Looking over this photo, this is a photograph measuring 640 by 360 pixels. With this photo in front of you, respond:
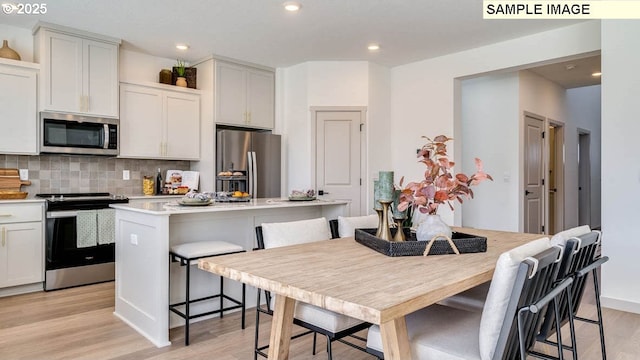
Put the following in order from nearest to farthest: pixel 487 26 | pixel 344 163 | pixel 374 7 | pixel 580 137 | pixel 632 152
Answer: pixel 632 152 < pixel 374 7 < pixel 487 26 < pixel 344 163 < pixel 580 137

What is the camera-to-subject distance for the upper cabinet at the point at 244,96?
512 cm

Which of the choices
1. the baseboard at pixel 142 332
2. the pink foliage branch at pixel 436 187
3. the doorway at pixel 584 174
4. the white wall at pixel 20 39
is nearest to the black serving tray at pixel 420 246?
the pink foliage branch at pixel 436 187

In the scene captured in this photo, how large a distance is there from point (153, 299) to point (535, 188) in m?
5.31

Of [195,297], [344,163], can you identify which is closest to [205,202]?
[195,297]

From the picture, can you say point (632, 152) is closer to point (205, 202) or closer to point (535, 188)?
point (535, 188)

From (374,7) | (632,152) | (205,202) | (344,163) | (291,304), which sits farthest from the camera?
(344,163)

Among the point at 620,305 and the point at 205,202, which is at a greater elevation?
the point at 205,202

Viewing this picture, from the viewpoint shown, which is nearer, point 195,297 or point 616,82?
point 195,297

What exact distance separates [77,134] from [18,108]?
0.53 metres

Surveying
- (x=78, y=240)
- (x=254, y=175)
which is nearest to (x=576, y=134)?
(x=254, y=175)

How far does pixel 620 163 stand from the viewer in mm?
3359

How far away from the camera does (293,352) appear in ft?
8.45

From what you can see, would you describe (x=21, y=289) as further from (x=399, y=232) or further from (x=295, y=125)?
(x=399, y=232)
